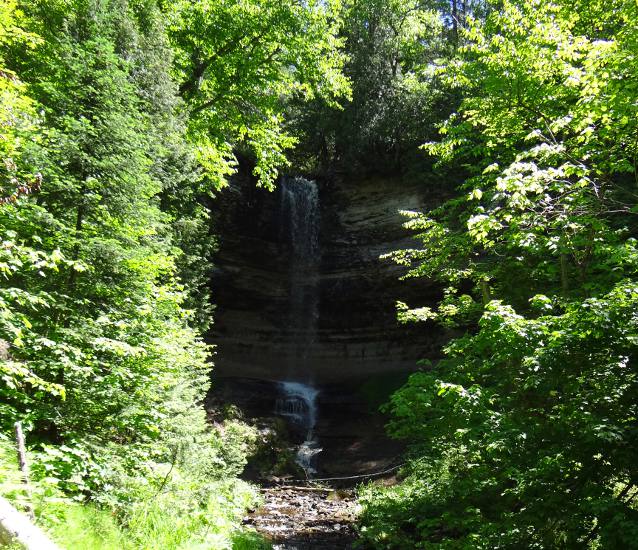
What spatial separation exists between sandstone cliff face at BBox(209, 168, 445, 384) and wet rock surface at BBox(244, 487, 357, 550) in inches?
392

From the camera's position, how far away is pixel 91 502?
4723 millimetres

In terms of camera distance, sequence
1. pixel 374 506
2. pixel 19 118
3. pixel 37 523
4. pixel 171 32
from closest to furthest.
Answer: pixel 37 523 → pixel 19 118 → pixel 374 506 → pixel 171 32

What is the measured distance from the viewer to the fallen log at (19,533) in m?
2.47

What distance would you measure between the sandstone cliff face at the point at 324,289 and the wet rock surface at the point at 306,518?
9.96 m

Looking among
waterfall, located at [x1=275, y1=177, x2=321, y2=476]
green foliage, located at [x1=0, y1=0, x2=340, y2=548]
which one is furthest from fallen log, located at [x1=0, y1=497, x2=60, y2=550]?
waterfall, located at [x1=275, y1=177, x2=321, y2=476]

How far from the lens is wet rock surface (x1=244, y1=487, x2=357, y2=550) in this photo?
866 cm

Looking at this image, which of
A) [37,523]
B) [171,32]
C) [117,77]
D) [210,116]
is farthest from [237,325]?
[37,523]

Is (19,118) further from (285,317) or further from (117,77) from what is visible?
(285,317)

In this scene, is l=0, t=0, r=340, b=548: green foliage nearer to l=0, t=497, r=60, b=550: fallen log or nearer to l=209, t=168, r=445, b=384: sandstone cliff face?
l=0, t=497, r=60, b=550: fallen log

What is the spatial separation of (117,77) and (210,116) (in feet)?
23.7

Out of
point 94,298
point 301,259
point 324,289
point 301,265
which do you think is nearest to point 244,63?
point 94,298

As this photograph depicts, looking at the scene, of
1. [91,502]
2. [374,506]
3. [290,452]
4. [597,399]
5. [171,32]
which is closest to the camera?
[597,399]

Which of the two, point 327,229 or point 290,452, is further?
point 327,229

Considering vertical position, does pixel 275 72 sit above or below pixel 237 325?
above
